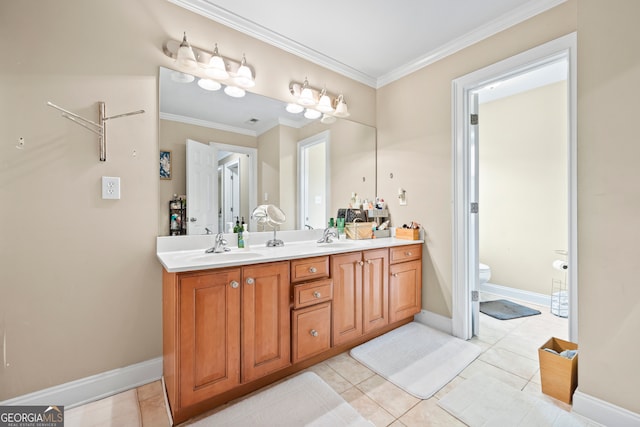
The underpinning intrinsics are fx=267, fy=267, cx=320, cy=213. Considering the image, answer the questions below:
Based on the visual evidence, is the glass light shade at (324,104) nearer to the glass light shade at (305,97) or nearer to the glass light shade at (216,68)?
the glass light shade at (305,97)

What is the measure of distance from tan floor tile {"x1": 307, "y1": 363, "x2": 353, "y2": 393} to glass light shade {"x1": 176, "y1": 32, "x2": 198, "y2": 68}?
2215 mm

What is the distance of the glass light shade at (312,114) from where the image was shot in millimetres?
2447

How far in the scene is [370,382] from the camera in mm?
1705

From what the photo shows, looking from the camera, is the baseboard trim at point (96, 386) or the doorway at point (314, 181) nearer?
the baseboard trim at point (96, 386)

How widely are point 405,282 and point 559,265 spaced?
73.6 inches

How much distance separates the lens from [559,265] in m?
2.88

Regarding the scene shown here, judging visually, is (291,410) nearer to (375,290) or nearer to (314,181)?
(375,290)

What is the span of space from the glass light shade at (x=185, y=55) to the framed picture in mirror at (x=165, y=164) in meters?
0.59

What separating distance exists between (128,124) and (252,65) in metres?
1.01

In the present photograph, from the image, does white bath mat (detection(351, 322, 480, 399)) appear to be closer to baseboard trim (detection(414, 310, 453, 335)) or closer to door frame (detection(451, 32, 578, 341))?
baseboard trim (detection(414, 310, 453, 335))

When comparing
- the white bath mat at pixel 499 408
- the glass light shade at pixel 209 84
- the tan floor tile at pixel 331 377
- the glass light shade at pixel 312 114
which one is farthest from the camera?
the glass light shade at pixel 312 114

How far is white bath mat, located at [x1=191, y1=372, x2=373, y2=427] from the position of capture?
1.36 metres

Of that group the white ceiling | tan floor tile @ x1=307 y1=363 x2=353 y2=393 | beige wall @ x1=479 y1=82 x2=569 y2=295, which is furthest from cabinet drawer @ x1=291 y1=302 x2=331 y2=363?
beige wall @ x1=479 y1=82 x2=569 y2=295

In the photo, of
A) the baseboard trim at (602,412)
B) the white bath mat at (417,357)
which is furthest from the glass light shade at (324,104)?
the baseboard trim at (602,412)
